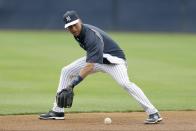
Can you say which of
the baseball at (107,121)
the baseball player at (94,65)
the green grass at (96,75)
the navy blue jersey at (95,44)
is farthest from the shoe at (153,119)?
the green grass at (96,75)

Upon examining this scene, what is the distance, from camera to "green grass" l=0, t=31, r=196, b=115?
11742 millimetres

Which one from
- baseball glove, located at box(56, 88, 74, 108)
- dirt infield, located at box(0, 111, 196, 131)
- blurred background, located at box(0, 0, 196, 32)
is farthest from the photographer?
blurred background, located at box(0, 0, 196, 32)

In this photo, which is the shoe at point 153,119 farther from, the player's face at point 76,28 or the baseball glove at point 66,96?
the player's face at point 76,28

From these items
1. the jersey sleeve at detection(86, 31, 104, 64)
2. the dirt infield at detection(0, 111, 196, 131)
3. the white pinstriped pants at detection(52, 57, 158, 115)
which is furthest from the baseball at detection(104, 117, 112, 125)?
the jersey sleeve at detection(86, 31, 104, 64)

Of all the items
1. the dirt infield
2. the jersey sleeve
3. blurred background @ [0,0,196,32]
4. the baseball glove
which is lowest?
the dirt infield

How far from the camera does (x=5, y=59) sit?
20.0 m

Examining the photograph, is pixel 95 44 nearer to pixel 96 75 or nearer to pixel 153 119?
pixel 153 119

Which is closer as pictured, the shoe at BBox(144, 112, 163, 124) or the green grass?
the shoe at BBox(144, 112, 163, 124)

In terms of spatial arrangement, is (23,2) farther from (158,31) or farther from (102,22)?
(158,31)

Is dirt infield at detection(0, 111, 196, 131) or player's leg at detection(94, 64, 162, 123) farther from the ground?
player's leg at detection(94, 64, 162, 123)

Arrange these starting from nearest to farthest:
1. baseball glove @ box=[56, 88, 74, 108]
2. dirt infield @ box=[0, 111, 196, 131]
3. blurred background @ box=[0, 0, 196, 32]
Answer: dirt infield @ box=[0, 111, 196, 131] < baseball glove @ box=[56, 88, 74, 108] < blurred background @ box=[0, 0, 196, 32]

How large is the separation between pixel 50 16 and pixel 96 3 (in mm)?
2300

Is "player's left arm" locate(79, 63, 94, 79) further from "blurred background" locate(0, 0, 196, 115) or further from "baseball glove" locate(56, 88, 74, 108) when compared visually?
"blurred background" locate(0, 0, 196, 115)

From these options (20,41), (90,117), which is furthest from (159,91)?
(20,41)
